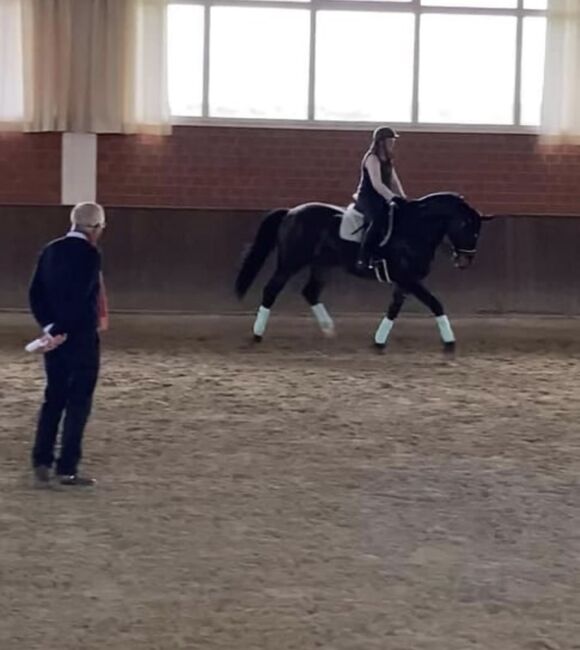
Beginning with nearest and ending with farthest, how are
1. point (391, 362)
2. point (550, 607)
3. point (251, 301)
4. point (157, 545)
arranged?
point (550, 607)
point (157, 545)
point (391, 362)
point (251, 301)

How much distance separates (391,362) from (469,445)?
3.24 meters

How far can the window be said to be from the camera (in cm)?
1384

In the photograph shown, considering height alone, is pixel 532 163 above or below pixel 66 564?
above

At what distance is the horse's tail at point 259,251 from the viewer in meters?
11.1

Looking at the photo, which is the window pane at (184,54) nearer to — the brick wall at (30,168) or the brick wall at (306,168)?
the brick wall at (306,168)

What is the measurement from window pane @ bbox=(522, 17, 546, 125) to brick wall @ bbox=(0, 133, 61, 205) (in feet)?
15.3

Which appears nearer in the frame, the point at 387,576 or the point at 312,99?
the point at 387,576

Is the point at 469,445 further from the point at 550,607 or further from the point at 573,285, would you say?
the point at 573,285

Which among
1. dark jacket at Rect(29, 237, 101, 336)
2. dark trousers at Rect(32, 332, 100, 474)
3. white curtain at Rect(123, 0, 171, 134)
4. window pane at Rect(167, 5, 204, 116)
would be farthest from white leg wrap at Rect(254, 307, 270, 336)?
dark jacket at Rect(29, 237, 101, 336)

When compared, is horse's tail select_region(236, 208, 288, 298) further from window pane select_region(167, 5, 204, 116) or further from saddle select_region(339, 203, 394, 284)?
window pane select_region(167, 5, 204, 116)

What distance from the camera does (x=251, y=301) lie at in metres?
13.1

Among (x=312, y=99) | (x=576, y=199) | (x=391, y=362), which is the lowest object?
(x=391, y=362)

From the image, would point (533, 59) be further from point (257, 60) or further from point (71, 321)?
point (71, 321)

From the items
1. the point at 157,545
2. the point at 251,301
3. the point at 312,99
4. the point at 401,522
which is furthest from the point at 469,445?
the point at 312,99
